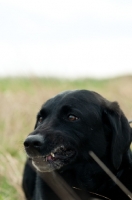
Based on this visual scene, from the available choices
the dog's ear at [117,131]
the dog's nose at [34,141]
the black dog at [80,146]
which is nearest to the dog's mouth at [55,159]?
the black dog at [80,146]

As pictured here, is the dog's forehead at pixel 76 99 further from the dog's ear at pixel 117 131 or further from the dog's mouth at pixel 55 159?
the dog's mouth at pixel 55 159

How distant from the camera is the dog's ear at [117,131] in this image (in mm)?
4848

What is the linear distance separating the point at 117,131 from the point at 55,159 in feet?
1.87

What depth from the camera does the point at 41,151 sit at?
183 inches

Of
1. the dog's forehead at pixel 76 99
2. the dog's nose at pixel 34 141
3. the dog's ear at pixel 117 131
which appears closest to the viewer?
the dog's nose at pixel 34 141

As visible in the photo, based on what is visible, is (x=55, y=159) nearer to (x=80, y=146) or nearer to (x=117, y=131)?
(x=80, y=146)

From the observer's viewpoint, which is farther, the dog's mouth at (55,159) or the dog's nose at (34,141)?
the dog's mouth at (55,159)

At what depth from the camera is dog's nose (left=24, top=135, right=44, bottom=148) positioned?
4.61m

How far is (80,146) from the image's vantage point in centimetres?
484

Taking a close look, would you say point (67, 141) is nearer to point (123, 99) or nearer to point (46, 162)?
point (46, 162)

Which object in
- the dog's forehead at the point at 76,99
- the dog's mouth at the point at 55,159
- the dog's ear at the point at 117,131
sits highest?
the dog's forehead at the point at 76,99

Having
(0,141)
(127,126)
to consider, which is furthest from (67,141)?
(0,141)

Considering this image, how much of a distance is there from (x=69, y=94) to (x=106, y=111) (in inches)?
13.9

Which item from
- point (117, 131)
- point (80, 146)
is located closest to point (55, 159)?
point (80, 146)
